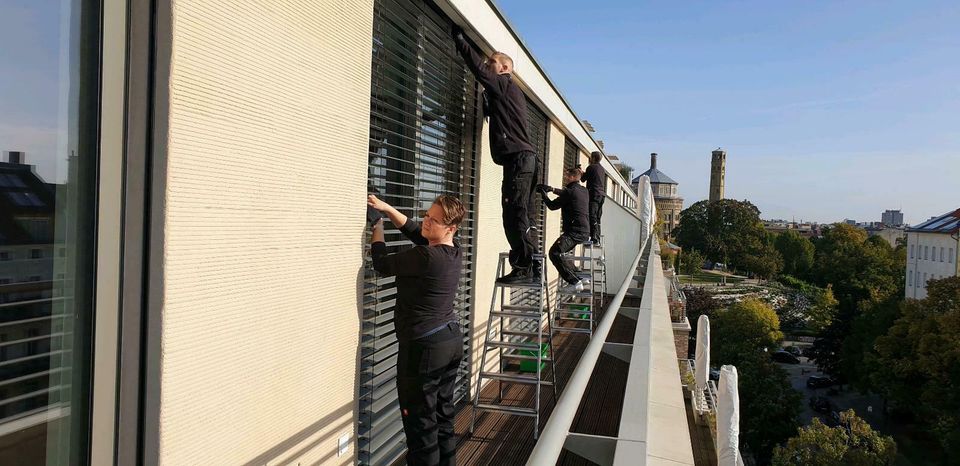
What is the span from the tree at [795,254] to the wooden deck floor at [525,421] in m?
88.5

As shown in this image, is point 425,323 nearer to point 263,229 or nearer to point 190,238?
point 263,229

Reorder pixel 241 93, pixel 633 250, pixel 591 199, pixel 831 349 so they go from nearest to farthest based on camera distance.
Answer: pixel 241 93, pixel 591 199, pixel 633 250, pixel 831 349

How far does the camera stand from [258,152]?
2625 mm

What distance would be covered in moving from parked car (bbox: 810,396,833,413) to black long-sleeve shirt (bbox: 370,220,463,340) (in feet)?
146

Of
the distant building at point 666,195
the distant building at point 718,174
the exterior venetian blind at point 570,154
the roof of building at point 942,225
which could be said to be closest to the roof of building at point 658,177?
the distant building at point 666,195

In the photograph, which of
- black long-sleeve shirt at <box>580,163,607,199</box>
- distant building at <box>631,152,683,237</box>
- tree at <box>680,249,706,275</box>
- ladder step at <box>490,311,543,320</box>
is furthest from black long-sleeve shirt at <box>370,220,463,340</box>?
distant building at <box>631,152,683,237</box>

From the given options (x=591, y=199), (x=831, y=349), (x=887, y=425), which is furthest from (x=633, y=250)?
(x=831, y=349)

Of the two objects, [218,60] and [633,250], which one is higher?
[218,60]

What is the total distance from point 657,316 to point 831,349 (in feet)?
150

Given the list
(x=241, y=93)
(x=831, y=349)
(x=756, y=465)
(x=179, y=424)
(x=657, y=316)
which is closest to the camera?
(x=179, y=424)

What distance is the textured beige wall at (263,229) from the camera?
2.21m

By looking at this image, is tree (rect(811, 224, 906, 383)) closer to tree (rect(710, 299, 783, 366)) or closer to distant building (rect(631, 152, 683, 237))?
tree (rect(710, 299, 783, 366))

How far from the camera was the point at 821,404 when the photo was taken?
40.3 metres

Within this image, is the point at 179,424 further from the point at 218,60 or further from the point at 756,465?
the point at 756,465
